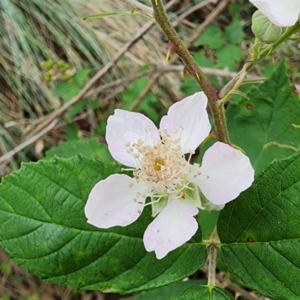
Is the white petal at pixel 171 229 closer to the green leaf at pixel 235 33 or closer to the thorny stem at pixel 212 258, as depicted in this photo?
the thorny stem at pixel 212 258

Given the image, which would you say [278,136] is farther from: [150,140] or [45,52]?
[45,52]

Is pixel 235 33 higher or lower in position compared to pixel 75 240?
lower

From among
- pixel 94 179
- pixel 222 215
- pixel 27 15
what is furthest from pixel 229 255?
pixel 27 15

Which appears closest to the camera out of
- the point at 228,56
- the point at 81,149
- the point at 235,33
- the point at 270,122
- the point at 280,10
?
the point at 280,10

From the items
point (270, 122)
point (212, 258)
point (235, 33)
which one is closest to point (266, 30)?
point (212, 258)

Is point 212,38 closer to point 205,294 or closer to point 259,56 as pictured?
point 259,56

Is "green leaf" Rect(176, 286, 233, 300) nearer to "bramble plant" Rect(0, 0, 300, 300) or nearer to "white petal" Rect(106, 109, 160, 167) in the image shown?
"bramble plant" Rect(0, 0, 300, 300)
